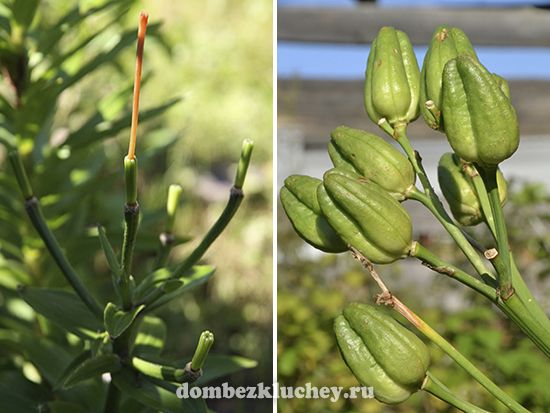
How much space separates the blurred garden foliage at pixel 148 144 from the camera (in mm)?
833

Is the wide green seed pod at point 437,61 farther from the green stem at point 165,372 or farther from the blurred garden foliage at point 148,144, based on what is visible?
the blurred garden foliage at point 148,144

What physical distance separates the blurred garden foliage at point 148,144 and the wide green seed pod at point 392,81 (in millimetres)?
347

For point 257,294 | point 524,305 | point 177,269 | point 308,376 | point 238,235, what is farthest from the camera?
point 238,235

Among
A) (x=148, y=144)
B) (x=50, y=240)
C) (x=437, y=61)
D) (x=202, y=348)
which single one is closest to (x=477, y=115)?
(x=437, y=61)

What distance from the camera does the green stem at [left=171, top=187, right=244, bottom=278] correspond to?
495 millimetres

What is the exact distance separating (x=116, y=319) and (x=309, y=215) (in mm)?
127

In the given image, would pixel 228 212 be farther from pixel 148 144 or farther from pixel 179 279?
pixel 148 144

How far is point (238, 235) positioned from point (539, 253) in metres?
0.95

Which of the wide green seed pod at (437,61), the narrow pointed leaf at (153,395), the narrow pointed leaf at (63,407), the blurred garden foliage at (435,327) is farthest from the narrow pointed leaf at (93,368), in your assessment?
the blurred garden foliage at (435,327)

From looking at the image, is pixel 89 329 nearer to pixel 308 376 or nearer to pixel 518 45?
pixel 308 376

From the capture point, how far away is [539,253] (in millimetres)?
1319

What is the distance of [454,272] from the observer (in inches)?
15.8

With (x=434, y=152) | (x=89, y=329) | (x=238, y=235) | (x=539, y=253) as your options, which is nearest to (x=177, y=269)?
(x=89, y=329)

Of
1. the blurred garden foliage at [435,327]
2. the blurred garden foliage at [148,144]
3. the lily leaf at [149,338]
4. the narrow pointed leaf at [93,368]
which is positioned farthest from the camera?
the blurred garden foliage at [435,327]
